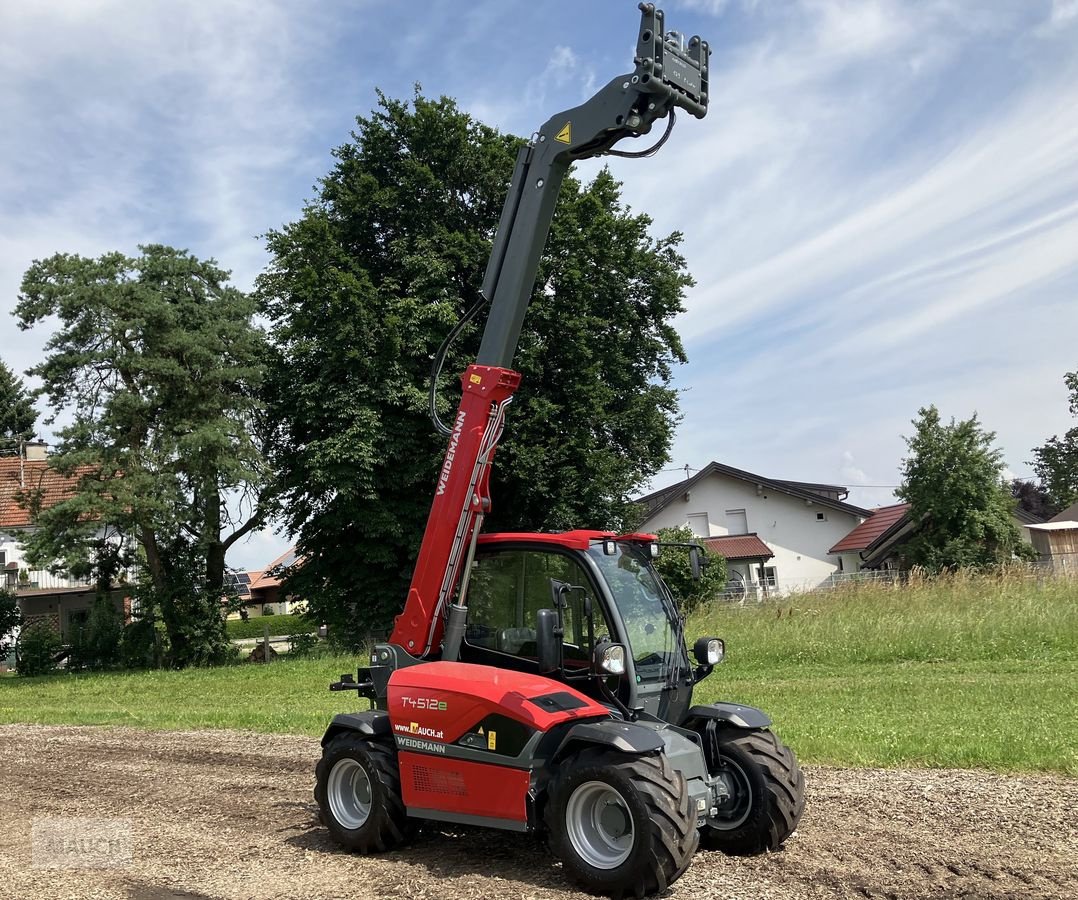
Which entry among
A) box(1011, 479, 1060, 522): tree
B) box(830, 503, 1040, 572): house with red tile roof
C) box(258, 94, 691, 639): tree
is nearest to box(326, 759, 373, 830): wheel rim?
box(258, 94, 691, 639): tree

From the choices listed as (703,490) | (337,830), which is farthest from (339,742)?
(703,490)

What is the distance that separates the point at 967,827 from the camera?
274 inches

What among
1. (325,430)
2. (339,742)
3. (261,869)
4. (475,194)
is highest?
(475,194)

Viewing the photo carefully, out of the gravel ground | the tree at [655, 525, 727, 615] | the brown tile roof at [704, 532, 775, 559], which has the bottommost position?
the gravel ground

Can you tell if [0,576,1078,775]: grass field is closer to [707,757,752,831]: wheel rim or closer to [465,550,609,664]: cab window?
[707,757,752,831]: wheel rim

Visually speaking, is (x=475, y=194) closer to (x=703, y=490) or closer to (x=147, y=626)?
(x=147, y=626)

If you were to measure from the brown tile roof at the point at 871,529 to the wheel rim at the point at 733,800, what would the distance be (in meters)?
37.2

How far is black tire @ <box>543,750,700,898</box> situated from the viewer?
18.4 feet

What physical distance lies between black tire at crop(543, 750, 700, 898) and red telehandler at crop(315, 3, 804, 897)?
0.04 ft

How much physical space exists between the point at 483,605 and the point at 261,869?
2.28m

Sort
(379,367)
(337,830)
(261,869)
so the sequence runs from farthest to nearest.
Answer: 1. (379,367)
2. (337,830)
3. (261,869)

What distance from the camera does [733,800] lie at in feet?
21.9

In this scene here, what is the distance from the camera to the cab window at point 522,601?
676 centimetres

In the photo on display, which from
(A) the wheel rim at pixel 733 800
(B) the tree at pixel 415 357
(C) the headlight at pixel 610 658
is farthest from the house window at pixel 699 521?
(C) the headlight at pixel 610 658
